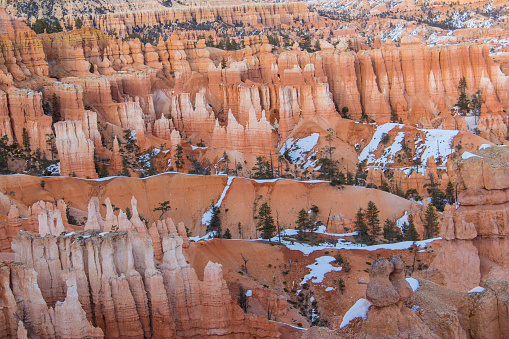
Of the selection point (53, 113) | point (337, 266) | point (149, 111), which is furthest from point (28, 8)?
point (337, 266)

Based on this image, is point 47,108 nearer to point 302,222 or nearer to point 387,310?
point 302,222

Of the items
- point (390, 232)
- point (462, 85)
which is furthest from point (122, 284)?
point (462, 85)

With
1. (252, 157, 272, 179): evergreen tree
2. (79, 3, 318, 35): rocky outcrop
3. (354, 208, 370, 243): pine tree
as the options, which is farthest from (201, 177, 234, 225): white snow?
(79, 3, 318, 35): rocky outcrop

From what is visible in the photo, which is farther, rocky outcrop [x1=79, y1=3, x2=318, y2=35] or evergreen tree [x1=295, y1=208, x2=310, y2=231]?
rocky outcrop [x1=79, y1=3, x2=318, y2=35]

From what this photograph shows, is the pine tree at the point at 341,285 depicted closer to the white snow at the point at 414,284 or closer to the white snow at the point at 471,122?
Result: the white snow at the point at 414,284

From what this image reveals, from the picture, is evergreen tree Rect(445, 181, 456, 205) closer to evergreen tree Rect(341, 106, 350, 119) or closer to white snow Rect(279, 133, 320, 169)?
white snow Rect(279, 133, 320, 169)

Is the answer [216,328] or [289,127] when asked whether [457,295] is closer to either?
[216,328]
